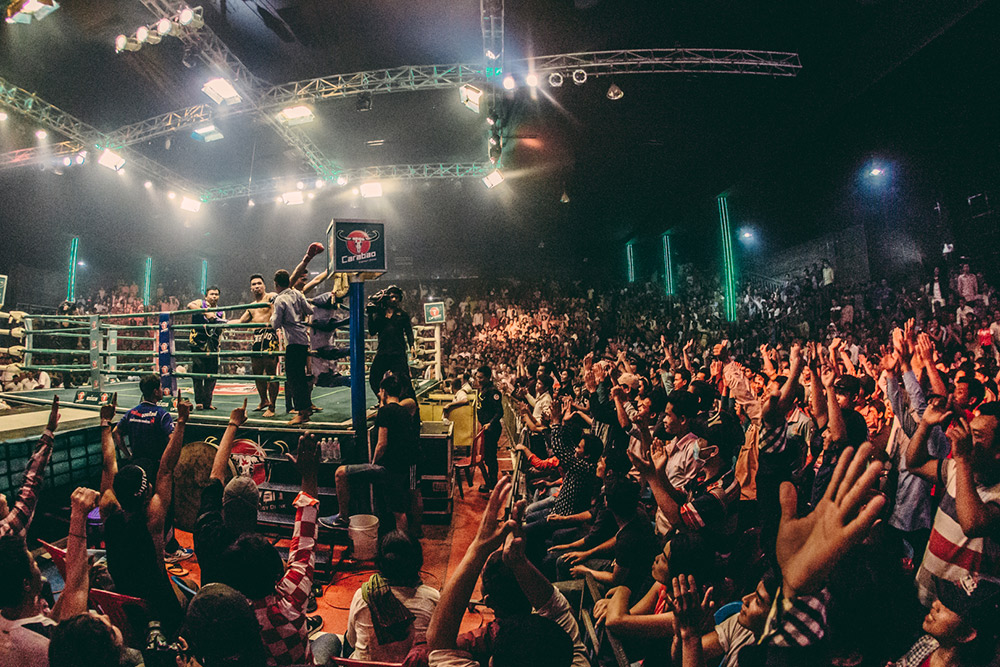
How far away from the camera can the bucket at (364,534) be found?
3465 millimetres

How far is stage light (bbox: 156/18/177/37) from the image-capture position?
23.9 feet

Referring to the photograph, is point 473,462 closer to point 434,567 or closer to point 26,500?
point 434,567

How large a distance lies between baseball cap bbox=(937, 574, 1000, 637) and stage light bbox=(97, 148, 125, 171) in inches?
657

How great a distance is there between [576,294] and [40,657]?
15.7 metres

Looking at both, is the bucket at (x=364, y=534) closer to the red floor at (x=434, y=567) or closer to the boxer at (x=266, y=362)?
the red floor at (x=434, y=567)

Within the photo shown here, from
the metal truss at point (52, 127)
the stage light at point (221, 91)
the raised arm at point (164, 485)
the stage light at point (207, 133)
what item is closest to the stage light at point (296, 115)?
the stage light at point (221, 91)

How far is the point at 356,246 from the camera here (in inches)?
157

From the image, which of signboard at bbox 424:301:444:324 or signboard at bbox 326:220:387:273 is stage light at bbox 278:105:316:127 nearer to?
signboard at bbox 424:301:444:324

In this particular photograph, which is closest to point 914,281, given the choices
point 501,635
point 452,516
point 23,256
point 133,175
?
point 452,516

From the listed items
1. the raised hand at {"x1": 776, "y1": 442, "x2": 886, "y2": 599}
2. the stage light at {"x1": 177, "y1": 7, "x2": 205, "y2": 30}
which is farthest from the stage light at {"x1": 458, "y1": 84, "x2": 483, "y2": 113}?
the raised hand at {"x1": 776, "y1": 442, "x2": 886, "y2": 599}

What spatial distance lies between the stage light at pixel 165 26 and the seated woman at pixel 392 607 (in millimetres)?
9577

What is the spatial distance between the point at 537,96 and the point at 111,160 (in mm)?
11595

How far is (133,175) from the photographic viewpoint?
44.6ft

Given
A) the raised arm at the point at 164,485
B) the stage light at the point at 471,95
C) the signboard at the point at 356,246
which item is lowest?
the raised arm at the point at 164,485
